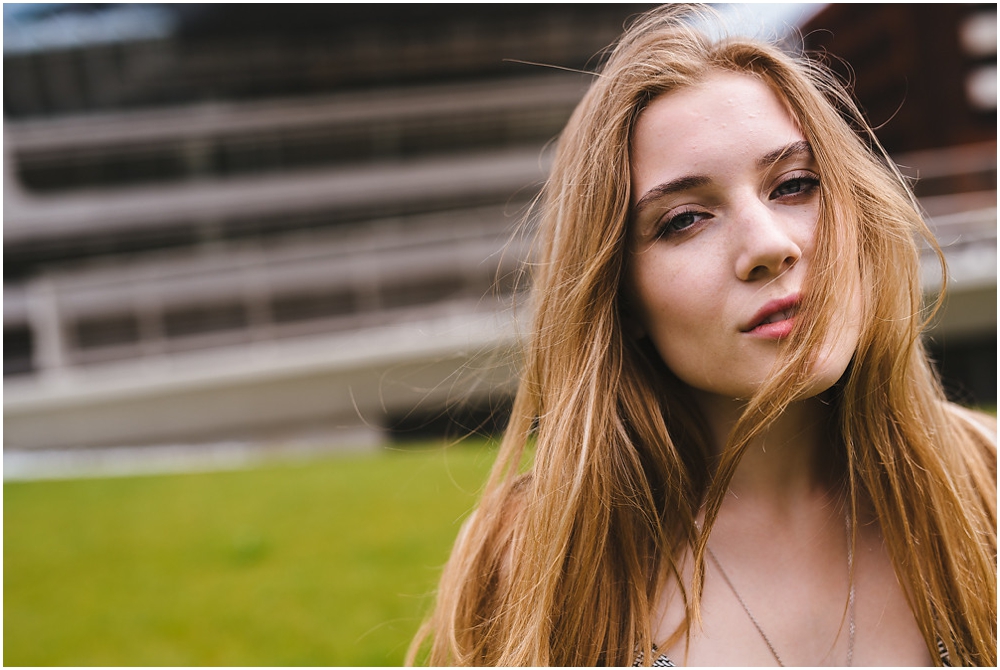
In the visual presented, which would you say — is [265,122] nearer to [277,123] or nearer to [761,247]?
[277,123]

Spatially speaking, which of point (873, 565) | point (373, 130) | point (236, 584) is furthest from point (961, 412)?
point (373, 130)

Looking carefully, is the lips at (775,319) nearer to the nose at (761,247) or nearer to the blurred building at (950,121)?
the nose at (761,247)

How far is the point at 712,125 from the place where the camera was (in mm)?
1473

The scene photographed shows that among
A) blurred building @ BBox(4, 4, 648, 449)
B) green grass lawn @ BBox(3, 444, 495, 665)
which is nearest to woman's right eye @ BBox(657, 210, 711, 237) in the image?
green grass lawn @ BBox(3, 444, 495, 665)

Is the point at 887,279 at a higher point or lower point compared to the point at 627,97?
lower

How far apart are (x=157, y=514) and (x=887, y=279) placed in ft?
19.0

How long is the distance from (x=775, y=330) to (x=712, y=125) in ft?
1.36

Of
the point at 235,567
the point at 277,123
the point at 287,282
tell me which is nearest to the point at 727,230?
the point at 235,567

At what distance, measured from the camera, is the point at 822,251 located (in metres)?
1.46

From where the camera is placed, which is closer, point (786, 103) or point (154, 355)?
point (786, 103)

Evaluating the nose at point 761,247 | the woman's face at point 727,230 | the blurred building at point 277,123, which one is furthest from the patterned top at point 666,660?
the blurred building at point 277,123

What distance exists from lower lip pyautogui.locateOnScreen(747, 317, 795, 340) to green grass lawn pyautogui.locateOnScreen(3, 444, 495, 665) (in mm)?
1039

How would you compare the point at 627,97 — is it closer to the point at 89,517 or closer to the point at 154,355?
the point at 89,517

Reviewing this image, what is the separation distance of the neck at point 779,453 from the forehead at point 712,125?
56cm
